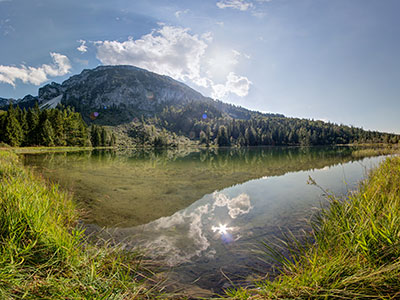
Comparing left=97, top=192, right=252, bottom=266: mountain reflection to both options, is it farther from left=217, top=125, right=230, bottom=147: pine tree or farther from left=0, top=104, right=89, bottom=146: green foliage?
left=217, top=125, right=230, bottom=147: pine tree

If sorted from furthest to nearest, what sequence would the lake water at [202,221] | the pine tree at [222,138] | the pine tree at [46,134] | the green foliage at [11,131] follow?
1. the pine tree at [222,138]
2. the pine tree at [46,134]
3. the green foliage at [11,131]
4. the lake water at [202,221]

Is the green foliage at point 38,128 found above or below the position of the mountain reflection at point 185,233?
above

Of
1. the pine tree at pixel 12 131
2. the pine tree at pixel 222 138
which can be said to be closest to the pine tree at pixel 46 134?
the pine tree at pixel 12 131

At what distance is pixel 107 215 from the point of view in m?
8.03

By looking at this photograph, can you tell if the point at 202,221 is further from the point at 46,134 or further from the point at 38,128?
the point at 38,128

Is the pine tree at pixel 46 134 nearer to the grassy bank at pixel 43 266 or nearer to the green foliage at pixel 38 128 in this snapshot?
the green foliage at pixel 38 128

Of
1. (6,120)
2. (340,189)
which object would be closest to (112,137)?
(6,120)

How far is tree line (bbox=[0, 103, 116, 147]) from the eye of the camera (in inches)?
2100

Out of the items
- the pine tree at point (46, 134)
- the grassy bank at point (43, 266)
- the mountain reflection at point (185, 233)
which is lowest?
the mountain reflection at point (185, 233)

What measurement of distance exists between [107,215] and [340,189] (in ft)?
46.6

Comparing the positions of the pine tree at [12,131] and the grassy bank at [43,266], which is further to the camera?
the pine tree at [12,131]

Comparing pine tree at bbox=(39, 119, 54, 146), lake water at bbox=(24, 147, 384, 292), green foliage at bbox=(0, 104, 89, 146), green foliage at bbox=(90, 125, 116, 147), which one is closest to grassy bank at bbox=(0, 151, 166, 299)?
lake water at bbox=(24, 147, 384, 292)

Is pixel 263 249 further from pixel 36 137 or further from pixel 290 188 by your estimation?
pixel 36 137

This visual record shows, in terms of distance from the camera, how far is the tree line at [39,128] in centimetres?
5334
